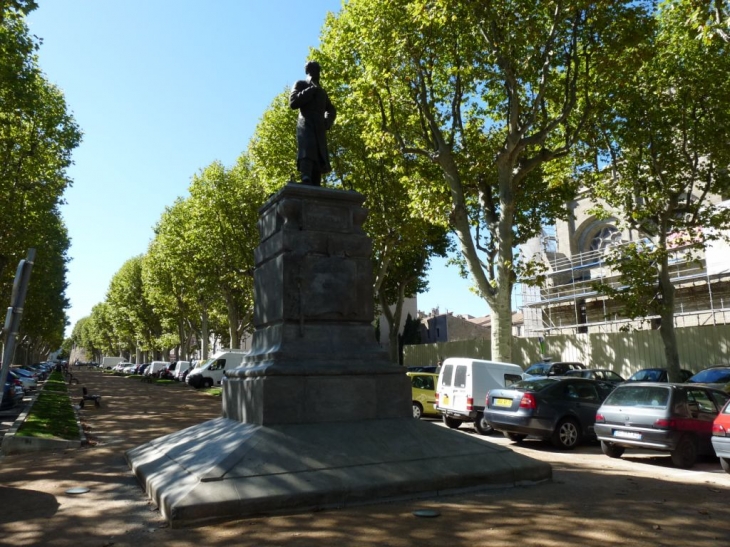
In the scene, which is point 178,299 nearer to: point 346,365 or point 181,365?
point 181,365

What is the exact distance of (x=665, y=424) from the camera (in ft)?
31.8

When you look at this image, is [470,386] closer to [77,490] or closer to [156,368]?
[77,490]

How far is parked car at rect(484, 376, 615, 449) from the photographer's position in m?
11.7

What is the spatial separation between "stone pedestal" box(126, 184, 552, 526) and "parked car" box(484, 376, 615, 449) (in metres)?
4.29

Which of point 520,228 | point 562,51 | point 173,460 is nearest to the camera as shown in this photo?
point 173,460

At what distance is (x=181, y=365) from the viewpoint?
45531 mm

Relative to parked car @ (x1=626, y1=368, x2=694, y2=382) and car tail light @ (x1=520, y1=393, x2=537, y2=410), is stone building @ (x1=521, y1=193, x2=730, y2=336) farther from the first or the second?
car tail light @ (x1=520, y1=393, x2=537, y2=410)

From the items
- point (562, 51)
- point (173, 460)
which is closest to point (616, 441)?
point (173, 460)

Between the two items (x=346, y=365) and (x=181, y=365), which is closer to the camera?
(x=346, y=365)

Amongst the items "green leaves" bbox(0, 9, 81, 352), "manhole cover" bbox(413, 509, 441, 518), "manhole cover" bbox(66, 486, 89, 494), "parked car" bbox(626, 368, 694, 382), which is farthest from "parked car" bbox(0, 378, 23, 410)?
"parked car" bbox(626, 368, 694, 382)

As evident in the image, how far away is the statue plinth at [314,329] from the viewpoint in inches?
291

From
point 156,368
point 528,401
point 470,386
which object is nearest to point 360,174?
point 470,386

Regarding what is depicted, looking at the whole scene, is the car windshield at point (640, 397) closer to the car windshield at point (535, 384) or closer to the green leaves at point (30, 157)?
the car windshield at point (535, 384)

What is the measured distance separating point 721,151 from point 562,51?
5675mm
